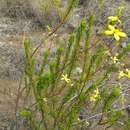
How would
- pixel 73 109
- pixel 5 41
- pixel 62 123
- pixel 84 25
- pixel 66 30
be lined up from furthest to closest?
pixel 66 30 < pixel 5 41 < pixel 62 123 < pixel 73 109 < pixel 84 25

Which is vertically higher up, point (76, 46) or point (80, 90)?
point (76, 46)

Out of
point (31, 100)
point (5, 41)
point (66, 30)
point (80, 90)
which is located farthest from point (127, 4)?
point (80, 90)

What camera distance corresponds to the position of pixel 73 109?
2.86m

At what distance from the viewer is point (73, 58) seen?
296cm

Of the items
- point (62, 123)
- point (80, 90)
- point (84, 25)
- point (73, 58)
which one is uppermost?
point (84, 25)

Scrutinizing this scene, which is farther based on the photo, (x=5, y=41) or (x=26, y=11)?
(x=26, y=11)

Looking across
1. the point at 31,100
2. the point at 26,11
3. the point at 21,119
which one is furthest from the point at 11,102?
the point at 26,11

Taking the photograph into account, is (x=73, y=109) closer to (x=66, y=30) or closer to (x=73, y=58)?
(x=73, y=58)

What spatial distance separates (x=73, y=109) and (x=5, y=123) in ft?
4.12

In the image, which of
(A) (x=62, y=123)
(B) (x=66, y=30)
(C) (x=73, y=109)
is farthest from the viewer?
(B) (x=66, y=30)

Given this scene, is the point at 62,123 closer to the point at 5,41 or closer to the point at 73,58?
the point at 73,58

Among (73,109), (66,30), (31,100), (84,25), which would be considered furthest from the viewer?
(66,30)

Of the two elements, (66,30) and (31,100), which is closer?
(31,100)

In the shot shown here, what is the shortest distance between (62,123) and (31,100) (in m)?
1.17
